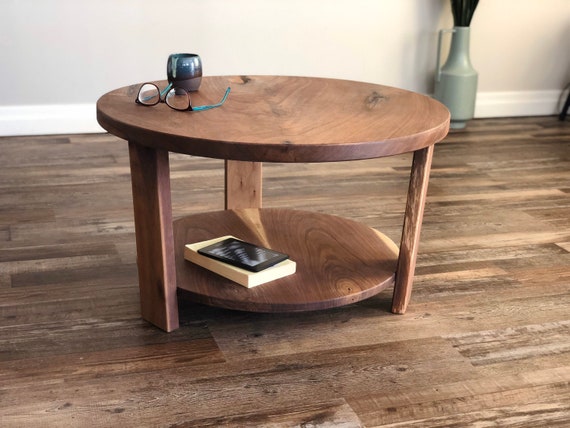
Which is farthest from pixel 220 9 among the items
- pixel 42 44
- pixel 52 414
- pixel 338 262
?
pixel 52 414

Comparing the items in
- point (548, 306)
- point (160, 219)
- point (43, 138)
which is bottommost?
point (43, 138)

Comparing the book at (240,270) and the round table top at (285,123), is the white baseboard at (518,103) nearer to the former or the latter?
the round table top at (285,123)

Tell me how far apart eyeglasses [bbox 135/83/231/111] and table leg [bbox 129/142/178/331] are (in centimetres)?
15

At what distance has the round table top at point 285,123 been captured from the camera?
53.9 inches

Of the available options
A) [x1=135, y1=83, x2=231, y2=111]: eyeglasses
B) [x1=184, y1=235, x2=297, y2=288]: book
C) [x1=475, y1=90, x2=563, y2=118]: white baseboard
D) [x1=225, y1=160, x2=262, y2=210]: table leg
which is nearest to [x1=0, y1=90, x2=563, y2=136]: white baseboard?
[x1=225, y1=160, x2=262, y2=210]: table leg

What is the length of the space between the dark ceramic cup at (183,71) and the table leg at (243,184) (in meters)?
0.29

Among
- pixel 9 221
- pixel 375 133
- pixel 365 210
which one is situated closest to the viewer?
pixel 375 133

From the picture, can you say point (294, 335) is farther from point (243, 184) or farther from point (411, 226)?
point (243, 184)

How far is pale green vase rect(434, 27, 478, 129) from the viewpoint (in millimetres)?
3613

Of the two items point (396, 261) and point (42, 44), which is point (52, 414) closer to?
point (396, 261)

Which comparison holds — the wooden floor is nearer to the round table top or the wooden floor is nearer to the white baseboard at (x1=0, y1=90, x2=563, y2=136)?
the round table top

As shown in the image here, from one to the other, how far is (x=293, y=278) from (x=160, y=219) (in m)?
0.34

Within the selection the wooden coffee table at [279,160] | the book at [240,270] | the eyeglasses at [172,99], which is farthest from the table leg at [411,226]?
the eyeglasses at [172,99]

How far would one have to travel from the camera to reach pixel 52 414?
1.34 metres
